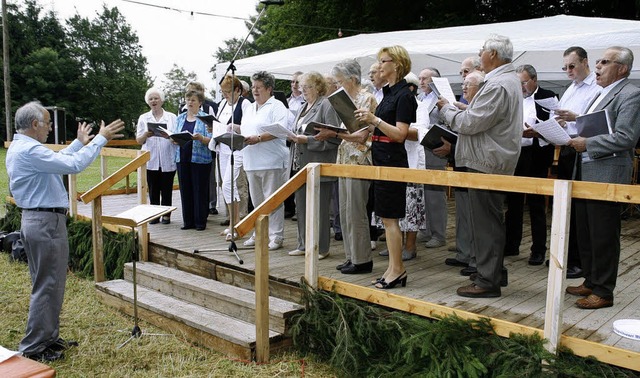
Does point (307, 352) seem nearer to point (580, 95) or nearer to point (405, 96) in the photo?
point (405, 96)

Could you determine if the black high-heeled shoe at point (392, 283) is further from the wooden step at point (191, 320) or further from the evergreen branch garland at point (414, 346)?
the wooden step at point (191, 320)

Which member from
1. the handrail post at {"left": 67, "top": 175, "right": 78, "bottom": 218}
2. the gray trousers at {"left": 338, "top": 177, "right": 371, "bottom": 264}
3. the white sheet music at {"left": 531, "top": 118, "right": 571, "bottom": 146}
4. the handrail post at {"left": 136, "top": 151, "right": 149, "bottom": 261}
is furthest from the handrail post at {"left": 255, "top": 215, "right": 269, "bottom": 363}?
the handrail post at {"left": 67, "top": 175, "right": 78, "bottom": 218}

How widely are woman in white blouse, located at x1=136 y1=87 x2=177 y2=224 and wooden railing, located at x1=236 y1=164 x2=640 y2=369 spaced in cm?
316

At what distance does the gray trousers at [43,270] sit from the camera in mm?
4148

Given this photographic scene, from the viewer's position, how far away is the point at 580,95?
186 inches

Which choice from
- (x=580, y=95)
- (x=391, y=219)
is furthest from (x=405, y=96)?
(x=580, y=95)

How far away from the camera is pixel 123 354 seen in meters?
4.52

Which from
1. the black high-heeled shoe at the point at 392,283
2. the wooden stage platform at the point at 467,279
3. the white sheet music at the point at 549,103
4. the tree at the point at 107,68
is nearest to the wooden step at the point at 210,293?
the wooden stage platform at the point at 467,279

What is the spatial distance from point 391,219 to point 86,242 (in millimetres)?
4231

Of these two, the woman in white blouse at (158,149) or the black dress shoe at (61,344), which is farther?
the woman in white blouse at (158,149)

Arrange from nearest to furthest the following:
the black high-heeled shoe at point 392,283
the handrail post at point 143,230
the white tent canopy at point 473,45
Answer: the black high-heeled shoe at point 392,283
the handrail post at point 143,230
the white tent canopy at point 473,45

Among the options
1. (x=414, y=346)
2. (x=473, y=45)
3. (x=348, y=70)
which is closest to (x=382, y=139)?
(x=348, y=70)

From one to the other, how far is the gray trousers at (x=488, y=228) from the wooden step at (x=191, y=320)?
1.62 m

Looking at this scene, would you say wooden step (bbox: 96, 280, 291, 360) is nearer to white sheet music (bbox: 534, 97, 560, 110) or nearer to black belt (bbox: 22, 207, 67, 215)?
black belt (bbox: 22, 207, 67, 215)
